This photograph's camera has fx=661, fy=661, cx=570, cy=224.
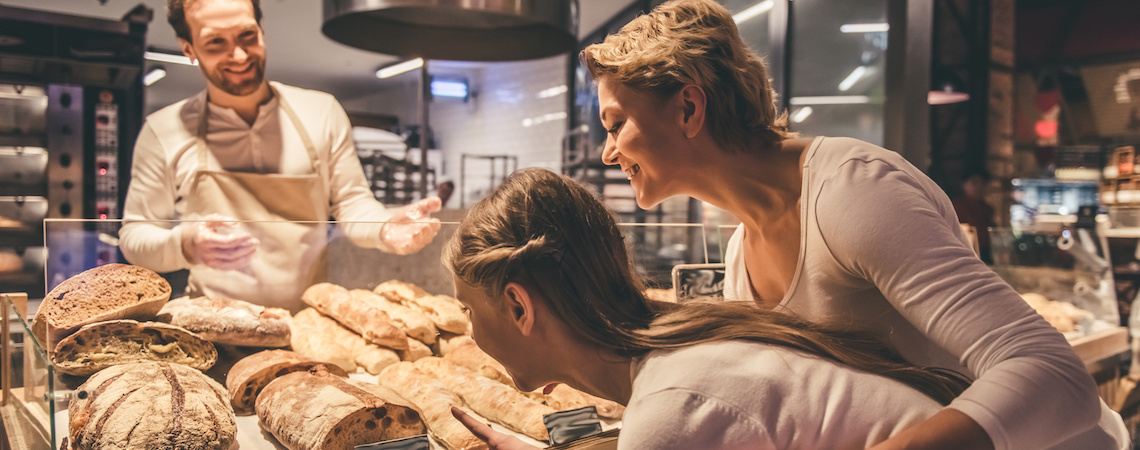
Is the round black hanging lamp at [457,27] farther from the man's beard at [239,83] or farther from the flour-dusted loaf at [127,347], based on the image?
the flour-dusted loaf at [127,347]

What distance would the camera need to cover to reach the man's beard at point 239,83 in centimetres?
219

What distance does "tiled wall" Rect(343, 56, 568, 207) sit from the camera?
27.7ft

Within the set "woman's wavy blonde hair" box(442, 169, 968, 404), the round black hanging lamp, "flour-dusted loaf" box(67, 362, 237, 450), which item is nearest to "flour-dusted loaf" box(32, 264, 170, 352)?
"flour-dusted loaf" box(67, 362, 237, 450)

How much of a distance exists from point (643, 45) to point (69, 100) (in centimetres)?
433

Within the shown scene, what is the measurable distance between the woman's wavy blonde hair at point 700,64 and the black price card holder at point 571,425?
0.47m

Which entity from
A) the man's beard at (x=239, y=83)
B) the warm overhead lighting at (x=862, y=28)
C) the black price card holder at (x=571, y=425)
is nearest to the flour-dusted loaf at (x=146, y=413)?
the black price card holder at (x=571, y=425)

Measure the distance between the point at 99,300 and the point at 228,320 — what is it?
0.70 ft

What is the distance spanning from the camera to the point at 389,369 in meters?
1.43

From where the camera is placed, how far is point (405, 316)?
160 cm

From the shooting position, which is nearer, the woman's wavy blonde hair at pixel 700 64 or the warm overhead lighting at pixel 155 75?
the woman's wavy blonde hair at pixel 700 64

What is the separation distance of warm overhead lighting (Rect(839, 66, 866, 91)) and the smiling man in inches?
160

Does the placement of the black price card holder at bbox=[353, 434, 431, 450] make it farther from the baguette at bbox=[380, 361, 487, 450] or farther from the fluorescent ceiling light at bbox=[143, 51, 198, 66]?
the fluorescent ceiling light at bbox=[143, 51, 198, 66]

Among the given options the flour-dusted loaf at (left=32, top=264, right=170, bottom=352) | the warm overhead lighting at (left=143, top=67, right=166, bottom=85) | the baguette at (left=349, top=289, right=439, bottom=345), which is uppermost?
the warm overhead lighting at (left=143, top=67, right=166, bottom=85)

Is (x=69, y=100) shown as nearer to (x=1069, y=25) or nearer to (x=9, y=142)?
(x=9, y=142)
